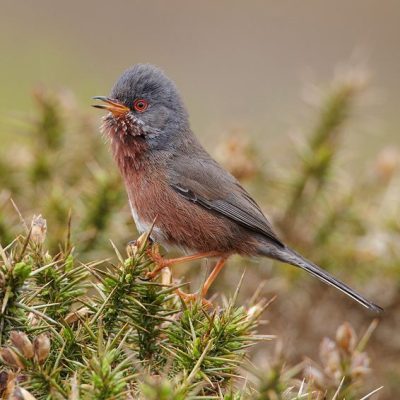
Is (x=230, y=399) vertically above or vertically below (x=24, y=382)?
above

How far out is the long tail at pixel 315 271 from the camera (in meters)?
3.79

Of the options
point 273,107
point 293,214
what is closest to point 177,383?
point 293,214

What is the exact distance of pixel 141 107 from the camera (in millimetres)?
4684

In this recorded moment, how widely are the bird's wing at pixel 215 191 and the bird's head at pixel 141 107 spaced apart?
0.27m

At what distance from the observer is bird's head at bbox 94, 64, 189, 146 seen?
457cm

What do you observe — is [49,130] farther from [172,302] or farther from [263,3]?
[263,3]

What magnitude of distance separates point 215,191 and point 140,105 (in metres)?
0.74

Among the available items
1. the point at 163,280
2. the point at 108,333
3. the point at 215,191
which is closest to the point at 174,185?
the point at 215,191

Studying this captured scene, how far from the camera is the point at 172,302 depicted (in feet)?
9.86

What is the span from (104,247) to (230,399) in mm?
1796

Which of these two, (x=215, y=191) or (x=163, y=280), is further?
(x=215, y=191)

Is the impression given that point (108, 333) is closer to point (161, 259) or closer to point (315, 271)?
point (161, 259)

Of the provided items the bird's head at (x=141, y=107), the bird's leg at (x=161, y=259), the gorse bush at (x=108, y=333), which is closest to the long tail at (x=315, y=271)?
the bird's leg at (x=161, y=259)

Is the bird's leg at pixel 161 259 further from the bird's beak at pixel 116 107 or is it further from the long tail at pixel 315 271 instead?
the bird's beak at pixel 116 107
